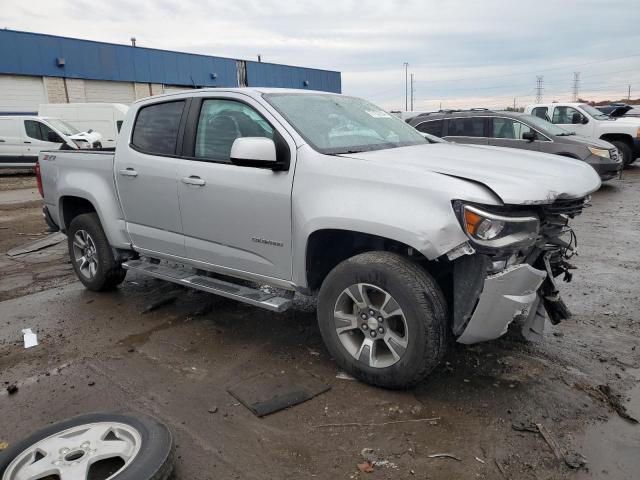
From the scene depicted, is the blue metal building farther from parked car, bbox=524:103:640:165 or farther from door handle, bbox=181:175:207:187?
door handle, bbox=181:175:207:187

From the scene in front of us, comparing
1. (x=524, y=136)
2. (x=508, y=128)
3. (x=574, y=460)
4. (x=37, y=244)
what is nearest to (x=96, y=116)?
(x=37, y=244)

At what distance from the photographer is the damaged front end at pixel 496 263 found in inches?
111

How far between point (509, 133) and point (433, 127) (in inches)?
66.0

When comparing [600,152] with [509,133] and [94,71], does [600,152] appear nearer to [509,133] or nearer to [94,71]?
[509,133]

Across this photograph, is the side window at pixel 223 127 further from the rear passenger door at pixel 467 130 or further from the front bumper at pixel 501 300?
the rear passenger door at pixel 467 130

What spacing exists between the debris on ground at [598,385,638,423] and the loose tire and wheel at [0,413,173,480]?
8.21 ft

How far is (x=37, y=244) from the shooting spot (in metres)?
7.70

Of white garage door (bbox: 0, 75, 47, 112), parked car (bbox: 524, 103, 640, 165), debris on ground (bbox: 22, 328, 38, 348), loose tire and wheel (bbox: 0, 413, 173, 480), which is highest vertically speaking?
white garage door (bbox: 0, 75, 47, 112)

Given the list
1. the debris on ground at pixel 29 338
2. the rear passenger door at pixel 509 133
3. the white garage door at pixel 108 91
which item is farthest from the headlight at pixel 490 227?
the white garage door at pixel 108 91

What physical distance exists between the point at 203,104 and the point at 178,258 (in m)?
1.30

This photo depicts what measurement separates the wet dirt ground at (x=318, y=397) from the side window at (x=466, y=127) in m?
6.62

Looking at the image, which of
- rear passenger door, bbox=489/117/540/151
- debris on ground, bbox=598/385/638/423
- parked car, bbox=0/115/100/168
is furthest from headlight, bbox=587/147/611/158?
parked car, bbox=0/115/100/168

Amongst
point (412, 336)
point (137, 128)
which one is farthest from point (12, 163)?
point (412, 336)

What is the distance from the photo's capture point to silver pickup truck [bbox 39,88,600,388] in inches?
115
